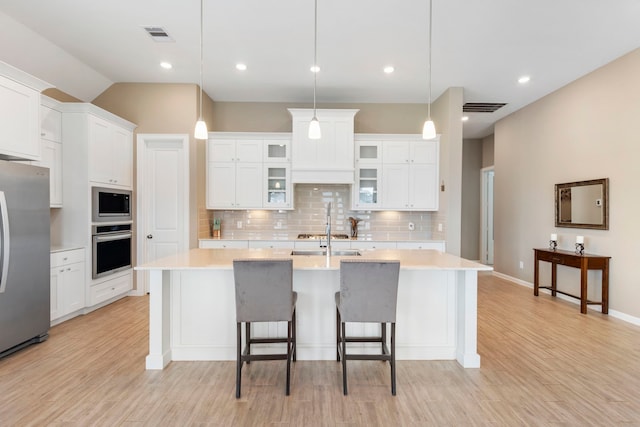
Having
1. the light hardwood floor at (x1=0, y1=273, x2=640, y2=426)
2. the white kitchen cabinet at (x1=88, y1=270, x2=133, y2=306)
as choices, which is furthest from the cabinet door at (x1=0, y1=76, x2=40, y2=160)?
the light hardwood floor at (x1=0, y1=273, x2=640, y2=426)

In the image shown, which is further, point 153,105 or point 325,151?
point 325,151

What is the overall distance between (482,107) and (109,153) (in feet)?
19.3

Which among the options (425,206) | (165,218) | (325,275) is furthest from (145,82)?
(425,206)

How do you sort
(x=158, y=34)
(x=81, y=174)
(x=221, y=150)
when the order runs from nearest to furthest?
(x=158, y=34) < (x=81, y=174) < (x=221, y=150)

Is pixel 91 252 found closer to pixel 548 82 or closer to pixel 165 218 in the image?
pixel 165 218

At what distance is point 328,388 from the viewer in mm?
2346

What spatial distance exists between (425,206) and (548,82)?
242 centimetres

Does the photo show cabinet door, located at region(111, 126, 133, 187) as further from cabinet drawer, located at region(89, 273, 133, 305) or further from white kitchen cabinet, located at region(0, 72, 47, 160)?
cabinet drawer, located at region(89, 273, 133, 305)

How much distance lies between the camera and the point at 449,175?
4.79 metres

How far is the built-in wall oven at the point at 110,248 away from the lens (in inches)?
159

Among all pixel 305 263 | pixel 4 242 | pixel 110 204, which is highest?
pixel 110 204

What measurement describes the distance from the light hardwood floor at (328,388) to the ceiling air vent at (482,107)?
3805mm

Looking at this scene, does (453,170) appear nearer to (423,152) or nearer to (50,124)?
(423,152)

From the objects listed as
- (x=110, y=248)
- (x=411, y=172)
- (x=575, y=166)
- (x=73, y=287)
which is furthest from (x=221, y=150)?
(x=575, y=166)
